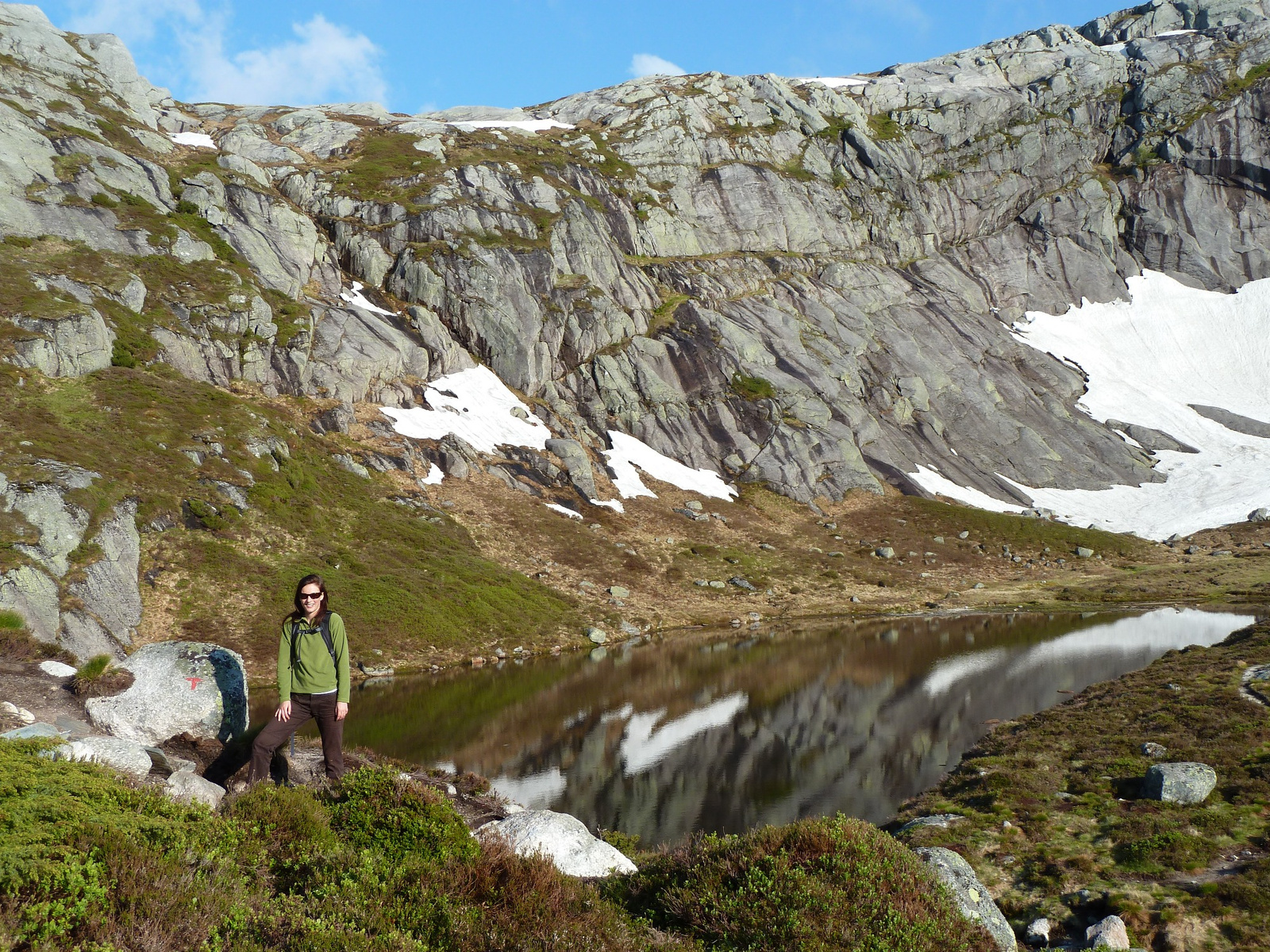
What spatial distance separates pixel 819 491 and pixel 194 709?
8510 cm

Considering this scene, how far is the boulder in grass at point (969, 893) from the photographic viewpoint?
12.0 meters

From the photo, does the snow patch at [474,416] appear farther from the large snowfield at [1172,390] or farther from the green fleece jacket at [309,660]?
the green fleece jacket at [309,660]

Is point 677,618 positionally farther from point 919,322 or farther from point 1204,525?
point 919,322

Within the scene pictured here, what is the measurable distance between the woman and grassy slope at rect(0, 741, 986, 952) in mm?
1528

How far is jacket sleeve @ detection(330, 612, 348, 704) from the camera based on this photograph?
12.4 m

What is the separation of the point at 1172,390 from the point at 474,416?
125m

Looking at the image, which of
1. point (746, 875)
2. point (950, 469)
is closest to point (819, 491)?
point (950, 469)

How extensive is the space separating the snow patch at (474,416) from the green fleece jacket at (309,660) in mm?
60888

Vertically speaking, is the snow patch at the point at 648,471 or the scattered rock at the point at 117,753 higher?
the snow patch at the point at 648,471

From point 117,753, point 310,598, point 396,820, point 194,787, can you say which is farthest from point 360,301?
point 396,820

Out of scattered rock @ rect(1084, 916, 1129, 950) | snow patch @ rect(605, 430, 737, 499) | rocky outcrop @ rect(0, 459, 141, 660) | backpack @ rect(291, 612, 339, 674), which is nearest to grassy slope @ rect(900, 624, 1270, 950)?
scattered rock @ rect(1084, 916, 1129, 950)

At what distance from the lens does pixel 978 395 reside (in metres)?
118

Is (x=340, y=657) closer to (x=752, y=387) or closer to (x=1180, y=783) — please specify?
(x=1180, y=783)

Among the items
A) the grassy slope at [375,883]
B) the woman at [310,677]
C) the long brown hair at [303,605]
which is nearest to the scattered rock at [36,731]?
the woman at [310,677]
